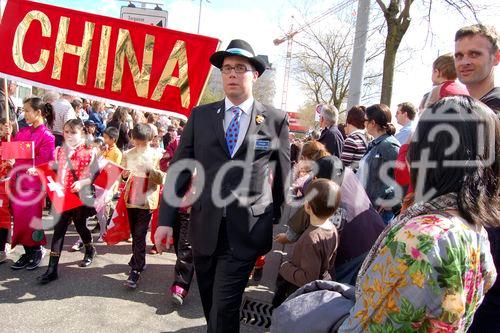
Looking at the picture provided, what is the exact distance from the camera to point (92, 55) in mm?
4219

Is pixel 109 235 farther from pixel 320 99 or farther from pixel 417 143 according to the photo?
pixel 320 99

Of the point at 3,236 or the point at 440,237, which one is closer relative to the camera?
the point at 440,237

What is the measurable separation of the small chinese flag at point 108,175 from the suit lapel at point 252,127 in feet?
7.48

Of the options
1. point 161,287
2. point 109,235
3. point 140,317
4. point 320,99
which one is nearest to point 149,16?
point 109,235

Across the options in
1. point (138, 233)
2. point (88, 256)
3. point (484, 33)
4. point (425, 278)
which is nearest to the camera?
point (425, 278)

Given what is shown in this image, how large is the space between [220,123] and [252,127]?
0.68 ft

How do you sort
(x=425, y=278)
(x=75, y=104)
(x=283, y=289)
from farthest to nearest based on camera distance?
(x=75, y=104), (x=283, y=289), (x=425, y=278)

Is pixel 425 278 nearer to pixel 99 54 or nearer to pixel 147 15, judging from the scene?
pixel 99 54

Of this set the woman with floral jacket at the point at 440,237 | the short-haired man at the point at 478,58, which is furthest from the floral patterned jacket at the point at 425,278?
the short-haired man at the point at 478,58

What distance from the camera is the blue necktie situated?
8.73 feet

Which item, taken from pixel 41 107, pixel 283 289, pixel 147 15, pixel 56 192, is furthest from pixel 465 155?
pixel 147 15

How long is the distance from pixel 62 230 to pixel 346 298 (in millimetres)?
3491

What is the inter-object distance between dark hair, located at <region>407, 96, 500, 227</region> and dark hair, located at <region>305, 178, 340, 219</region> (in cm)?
170

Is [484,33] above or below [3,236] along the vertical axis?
above
